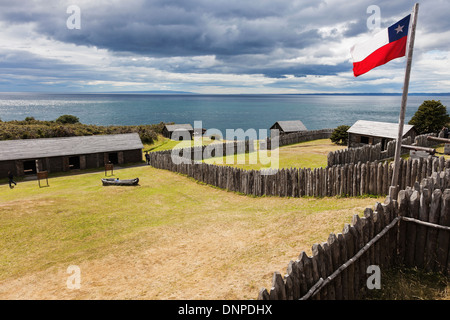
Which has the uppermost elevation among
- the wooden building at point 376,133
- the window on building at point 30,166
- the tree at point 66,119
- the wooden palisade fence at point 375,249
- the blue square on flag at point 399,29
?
the blue square on flag at point 399,29

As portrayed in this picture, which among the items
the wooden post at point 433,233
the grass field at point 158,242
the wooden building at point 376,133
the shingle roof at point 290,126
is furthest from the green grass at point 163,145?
the wooden post at point 433,233

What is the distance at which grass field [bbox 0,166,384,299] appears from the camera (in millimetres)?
7492

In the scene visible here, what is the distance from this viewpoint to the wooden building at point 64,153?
28469 mm

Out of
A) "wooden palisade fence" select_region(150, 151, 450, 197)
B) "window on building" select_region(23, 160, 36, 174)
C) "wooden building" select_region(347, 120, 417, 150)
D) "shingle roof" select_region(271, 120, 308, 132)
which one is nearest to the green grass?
"shingle roof" select_region(271, 120, 308, 132)

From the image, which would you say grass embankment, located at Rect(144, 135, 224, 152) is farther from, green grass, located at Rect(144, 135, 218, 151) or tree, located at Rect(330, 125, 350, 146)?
tree, located at Rect(330, 125, 350, 146)

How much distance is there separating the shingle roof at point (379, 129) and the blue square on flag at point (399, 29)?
21.4 meters

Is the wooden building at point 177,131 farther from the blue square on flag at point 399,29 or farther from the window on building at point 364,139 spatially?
the blue square on flag at point 399,29

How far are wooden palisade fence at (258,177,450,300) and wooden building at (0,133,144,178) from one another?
30.5m

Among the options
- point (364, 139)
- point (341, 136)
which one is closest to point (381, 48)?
point (364, 139)

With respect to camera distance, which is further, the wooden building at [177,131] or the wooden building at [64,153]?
the wooden building at [177,131]

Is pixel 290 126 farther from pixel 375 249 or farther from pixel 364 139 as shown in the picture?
pixel 375 249

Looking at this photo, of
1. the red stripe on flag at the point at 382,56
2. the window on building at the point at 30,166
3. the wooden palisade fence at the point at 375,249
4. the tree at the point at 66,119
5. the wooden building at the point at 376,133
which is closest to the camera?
the wooden palisade fence at the point at 375,249

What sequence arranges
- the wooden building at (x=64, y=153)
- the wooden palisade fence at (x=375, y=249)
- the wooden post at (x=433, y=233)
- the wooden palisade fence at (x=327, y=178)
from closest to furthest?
the wooden palisade fence at (x=375, y=249), the wooden post at (x=433, y=233), the wooden palisade fence at (x=327, y=178), the wooden building at (x=64, y=153)
